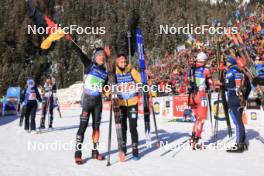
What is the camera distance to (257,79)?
18.3 feet

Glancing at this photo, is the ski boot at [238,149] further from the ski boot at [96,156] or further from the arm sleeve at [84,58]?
the arm sleeve at [84,58]

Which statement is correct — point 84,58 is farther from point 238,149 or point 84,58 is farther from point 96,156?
point 238,149

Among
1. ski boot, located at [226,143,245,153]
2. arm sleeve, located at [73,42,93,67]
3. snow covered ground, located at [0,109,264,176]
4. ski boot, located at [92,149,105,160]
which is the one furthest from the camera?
ski boot, located at [226,143,245,153]

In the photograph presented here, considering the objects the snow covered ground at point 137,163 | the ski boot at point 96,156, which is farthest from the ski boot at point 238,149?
the ski boot at point 96,156

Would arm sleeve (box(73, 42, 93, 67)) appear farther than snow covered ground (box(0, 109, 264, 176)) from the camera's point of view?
Yes

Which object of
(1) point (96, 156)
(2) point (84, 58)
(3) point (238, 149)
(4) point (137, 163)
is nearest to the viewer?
(4) point (137, 163)

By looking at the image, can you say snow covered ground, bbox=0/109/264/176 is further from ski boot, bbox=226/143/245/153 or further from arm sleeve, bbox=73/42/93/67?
arm sleeve, bbox=73/42/93/67

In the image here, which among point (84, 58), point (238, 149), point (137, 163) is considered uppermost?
point (84, 58)

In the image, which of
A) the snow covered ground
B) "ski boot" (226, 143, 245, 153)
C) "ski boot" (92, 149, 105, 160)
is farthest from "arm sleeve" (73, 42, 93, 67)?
"ski boot" (226, 143, 245, 153)

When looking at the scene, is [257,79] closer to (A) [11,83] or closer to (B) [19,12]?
(A) [11,83]

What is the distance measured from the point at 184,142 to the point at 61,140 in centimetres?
329

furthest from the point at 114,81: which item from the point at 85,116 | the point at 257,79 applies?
the point at 257,79

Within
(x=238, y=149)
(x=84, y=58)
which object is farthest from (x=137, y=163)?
(x=238, y=149)

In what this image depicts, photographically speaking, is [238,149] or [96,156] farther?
[238,149]
